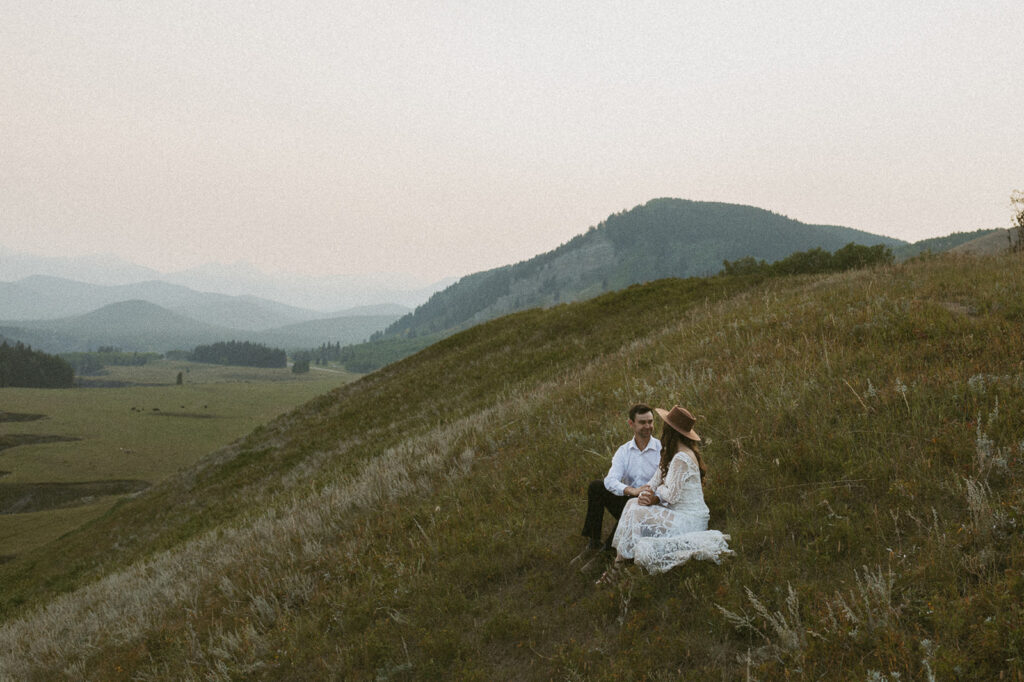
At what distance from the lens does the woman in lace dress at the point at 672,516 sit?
4.84m

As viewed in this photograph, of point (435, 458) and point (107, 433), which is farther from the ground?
point (435, 458)

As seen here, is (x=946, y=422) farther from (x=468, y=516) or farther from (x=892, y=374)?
(x=468, y=516)

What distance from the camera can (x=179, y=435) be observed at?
8381cm

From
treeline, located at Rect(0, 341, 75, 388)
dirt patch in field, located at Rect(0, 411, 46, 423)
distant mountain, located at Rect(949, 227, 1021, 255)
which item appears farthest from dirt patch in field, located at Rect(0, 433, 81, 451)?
treeline, located at Rect(0, 341, 75, 388)

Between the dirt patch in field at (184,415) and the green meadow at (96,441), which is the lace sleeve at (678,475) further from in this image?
the dirt patch in field at (184,415)

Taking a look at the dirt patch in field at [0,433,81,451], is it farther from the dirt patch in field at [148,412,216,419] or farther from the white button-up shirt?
the white button-up shirt

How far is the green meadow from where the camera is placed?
3731 centimetres

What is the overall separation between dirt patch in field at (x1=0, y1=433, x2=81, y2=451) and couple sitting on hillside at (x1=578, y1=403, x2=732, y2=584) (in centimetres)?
10318

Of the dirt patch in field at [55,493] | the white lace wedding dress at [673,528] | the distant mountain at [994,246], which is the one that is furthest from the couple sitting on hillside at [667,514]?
the dirt patch in field at [55,493]

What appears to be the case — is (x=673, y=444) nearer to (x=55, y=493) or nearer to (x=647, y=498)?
(x=647, y=498)

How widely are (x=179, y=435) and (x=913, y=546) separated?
100580 millimetres

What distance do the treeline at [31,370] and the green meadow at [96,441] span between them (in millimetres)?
31187

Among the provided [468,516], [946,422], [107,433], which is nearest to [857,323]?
[946,422]

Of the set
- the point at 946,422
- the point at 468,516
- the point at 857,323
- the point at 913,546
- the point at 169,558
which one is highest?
the point at 857,323
